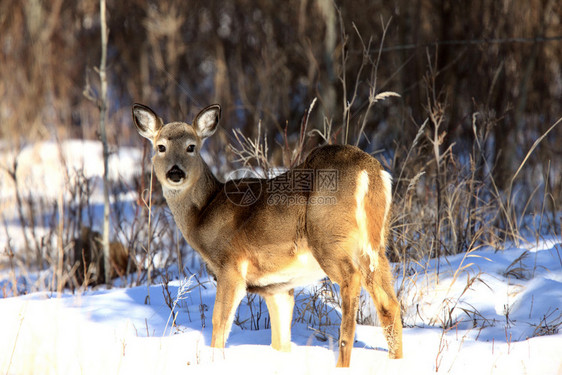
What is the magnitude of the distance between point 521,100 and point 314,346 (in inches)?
217

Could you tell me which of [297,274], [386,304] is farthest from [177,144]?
[386,304]

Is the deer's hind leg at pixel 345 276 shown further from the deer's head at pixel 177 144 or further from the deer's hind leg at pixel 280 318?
the deer's head at pixel 177 144

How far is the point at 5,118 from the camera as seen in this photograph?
462 inches

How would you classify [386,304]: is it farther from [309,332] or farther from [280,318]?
[309,332]

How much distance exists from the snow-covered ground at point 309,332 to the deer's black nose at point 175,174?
27.1 inches

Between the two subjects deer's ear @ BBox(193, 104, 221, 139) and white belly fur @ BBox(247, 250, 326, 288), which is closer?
white belly fur @ BBox(247, 250, 326, 288)

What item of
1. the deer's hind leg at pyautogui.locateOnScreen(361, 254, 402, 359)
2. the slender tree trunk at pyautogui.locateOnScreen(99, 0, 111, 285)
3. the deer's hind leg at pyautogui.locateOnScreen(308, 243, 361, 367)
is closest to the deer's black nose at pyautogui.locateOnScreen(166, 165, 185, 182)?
the deer's hind leg at pyautogui.locateOnScreen(308, 243, 361, 367)

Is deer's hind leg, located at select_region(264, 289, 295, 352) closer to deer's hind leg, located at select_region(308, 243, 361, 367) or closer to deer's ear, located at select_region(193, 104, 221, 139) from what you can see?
deer's hind leg, located at select_region(308, 243, 361, 367)

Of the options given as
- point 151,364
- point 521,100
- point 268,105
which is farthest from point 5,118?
point 151,364

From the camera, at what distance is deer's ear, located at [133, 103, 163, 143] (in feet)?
14.3

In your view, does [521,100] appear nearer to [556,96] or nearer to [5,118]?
[556,96]

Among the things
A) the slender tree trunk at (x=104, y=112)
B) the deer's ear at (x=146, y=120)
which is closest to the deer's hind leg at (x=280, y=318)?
the deer's ear at (x=146, y=120)

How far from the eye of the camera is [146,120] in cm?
438

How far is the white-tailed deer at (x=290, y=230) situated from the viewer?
344 cm
